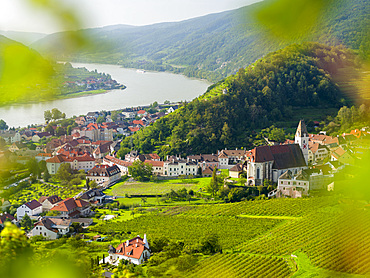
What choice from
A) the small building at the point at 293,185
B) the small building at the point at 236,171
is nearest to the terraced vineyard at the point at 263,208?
the small building at the point at 293,185

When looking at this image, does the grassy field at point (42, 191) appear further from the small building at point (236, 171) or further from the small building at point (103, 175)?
the small building at point (236, 171)

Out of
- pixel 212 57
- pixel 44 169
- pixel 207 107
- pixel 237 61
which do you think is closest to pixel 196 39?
pixel 212 57

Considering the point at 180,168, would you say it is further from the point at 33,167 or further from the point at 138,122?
the point at 138,122

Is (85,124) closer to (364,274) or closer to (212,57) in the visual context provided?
(364,274)

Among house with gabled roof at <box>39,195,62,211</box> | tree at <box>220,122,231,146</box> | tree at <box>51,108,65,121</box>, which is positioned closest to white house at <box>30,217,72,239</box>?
house with gabled roof at <box>39,195,62,211</box>

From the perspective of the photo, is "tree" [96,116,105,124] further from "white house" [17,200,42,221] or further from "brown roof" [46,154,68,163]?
"white house" [17,200,42,221]

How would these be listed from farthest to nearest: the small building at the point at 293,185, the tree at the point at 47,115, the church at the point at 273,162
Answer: the tree at the point at 47,115 → the church at the point at 273,162 → the small building at the point at 293,185

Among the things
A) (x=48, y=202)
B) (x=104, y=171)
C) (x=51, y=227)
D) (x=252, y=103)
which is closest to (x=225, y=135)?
(x=252, y=103)
